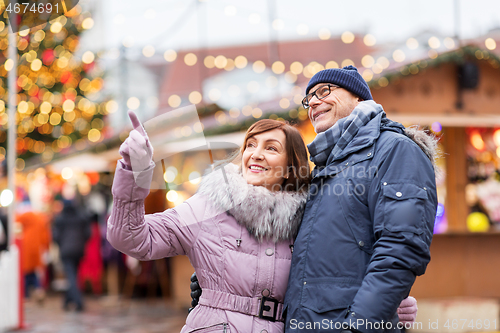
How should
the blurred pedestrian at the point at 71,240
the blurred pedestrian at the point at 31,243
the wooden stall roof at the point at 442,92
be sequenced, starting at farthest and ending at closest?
1. the blurred pedestrian at the point at 31,243
2. the blurred pedestrian at the point at 71,240
3. the wooden stall roof at the point at 442,92

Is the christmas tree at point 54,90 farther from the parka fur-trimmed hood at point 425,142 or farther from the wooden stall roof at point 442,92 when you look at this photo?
the parka fur-trimmed hood at point 425,142

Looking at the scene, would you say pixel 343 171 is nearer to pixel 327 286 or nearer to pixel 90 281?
pixel 327 286

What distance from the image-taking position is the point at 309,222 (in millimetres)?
2094

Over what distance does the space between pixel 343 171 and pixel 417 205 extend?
1.15ft

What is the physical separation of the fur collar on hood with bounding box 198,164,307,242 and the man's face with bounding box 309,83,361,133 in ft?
1.22

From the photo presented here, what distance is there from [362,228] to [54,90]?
45.3 feet

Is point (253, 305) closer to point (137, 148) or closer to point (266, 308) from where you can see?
point (266, 308)

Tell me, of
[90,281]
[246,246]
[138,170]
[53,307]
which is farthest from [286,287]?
[90,281]

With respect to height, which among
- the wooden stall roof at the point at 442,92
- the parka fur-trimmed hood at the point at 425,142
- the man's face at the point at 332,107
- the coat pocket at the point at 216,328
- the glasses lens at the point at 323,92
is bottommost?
the coat pocket at the point at 216,328

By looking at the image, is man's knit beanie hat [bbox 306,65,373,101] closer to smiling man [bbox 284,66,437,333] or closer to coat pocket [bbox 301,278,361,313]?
smiling man [bbox 284,66,437,333]

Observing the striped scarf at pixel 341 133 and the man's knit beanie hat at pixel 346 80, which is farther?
A: the man's knit beanie hat at pixel 346 80

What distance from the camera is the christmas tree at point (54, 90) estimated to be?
44.0ft

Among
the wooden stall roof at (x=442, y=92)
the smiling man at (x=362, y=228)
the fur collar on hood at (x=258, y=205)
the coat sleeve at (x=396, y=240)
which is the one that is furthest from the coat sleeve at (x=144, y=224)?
the wooden stall roof at (x=442, y=92)

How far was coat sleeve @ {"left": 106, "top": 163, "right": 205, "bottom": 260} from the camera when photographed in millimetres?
2018
